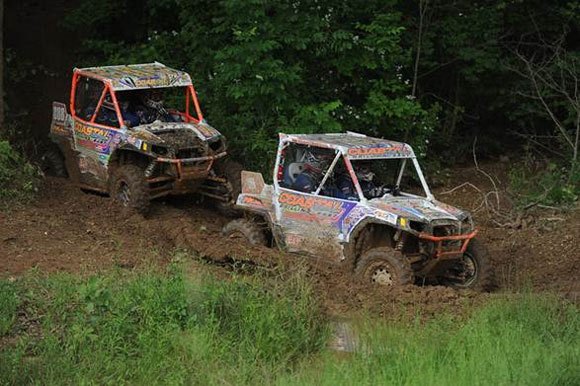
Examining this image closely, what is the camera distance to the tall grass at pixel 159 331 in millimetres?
8906

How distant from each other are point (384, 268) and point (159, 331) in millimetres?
3262

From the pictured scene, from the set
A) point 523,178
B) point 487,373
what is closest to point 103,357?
point 487,373

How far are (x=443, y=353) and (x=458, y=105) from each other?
1229cm

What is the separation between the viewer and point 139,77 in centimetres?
1540

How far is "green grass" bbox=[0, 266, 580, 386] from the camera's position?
875cm

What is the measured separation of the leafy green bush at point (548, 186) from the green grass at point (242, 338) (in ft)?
19.4

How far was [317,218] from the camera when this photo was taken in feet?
41.5

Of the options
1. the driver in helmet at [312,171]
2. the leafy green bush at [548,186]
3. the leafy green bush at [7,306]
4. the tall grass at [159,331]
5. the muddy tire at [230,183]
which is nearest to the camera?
the tall grass at [159,331]

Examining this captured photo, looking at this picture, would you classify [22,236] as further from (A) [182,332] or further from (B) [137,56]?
(B) [137,56]

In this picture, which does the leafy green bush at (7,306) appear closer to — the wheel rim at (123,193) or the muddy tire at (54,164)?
the wheel rim at (123,193)

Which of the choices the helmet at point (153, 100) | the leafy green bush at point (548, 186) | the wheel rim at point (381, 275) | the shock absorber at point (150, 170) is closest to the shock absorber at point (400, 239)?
the wheel rim at point (381, 275)

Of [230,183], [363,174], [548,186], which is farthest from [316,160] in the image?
[548,186]

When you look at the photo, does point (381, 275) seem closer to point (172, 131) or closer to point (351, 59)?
point (172, 131)

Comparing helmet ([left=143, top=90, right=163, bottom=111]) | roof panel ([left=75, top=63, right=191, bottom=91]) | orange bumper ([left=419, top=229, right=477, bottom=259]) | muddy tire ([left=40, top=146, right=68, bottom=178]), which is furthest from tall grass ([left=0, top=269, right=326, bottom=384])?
muddy tire ([left=40, top=146, right=68, bottom=178])
